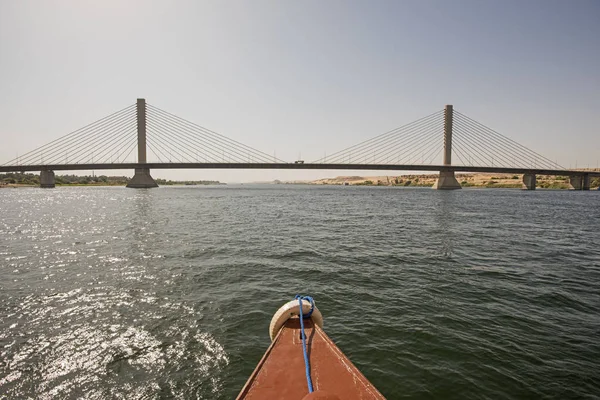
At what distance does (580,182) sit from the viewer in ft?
326

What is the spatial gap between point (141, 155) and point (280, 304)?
313 feet

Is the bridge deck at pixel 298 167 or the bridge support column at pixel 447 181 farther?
the bridge support column at pixel 447 181

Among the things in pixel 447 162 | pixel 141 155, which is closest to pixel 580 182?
pixel 447 162

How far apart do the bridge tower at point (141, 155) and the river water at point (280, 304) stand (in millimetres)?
82778

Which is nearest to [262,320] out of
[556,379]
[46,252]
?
[556,379]

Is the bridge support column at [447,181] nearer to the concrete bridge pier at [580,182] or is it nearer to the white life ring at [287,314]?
the concrete bridge pier at [580,182]

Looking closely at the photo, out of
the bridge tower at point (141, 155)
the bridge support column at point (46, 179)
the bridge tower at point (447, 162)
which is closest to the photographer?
the bridge tower at point (141, 155)

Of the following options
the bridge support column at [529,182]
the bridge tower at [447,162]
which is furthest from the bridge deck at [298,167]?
the bridge support column at [529,182]

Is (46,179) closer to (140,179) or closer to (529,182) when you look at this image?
(140,179)

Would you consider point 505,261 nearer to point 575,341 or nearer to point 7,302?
point 575,341

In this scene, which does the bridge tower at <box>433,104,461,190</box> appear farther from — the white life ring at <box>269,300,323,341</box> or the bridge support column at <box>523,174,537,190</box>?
the white life ring at <box>269,300,323,341</box>

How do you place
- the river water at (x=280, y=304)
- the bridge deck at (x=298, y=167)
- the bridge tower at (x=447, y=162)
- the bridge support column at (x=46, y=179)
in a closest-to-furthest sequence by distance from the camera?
the river water at (x=280, y=304), the bridge deck at (x=298, y=167), the bridge tower at (x=447, y=162), the bridge support column at (x=46, y=179)

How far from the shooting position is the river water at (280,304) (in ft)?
16.5

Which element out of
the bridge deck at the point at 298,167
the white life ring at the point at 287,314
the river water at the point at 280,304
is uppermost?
the bridge deck at the point at 298,167
